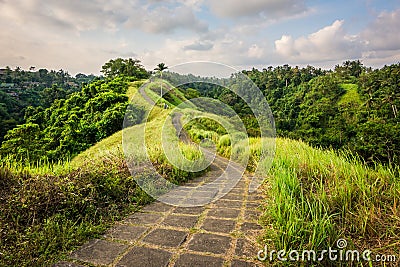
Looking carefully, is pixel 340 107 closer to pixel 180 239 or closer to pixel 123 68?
pixel 123 68

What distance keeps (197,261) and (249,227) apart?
0.64 metres

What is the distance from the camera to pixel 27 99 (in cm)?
3603

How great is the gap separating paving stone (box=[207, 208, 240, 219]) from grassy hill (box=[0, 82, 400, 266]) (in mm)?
291

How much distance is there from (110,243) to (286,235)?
3.97 feet

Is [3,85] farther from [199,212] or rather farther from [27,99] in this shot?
[199,212]

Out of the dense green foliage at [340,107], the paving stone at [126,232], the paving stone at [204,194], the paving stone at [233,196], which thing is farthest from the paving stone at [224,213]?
the dense green foliage at [340,107]

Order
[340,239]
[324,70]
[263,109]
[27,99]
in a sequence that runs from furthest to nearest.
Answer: [324,70] → [27,99] → [263,109] → [340,239]

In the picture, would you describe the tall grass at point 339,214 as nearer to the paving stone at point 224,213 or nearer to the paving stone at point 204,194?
the paving stone at point 224,213

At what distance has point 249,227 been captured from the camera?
2.15 metres

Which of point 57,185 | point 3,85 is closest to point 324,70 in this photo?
point 3,85

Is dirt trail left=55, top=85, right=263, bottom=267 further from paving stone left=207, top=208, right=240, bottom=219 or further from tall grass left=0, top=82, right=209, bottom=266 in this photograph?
tall grass left=0, top=82, right=209, bottom=266

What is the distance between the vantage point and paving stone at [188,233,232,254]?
1.80m

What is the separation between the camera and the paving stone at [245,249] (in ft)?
5.65

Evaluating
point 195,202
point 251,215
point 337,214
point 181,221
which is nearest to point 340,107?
point 195,202
